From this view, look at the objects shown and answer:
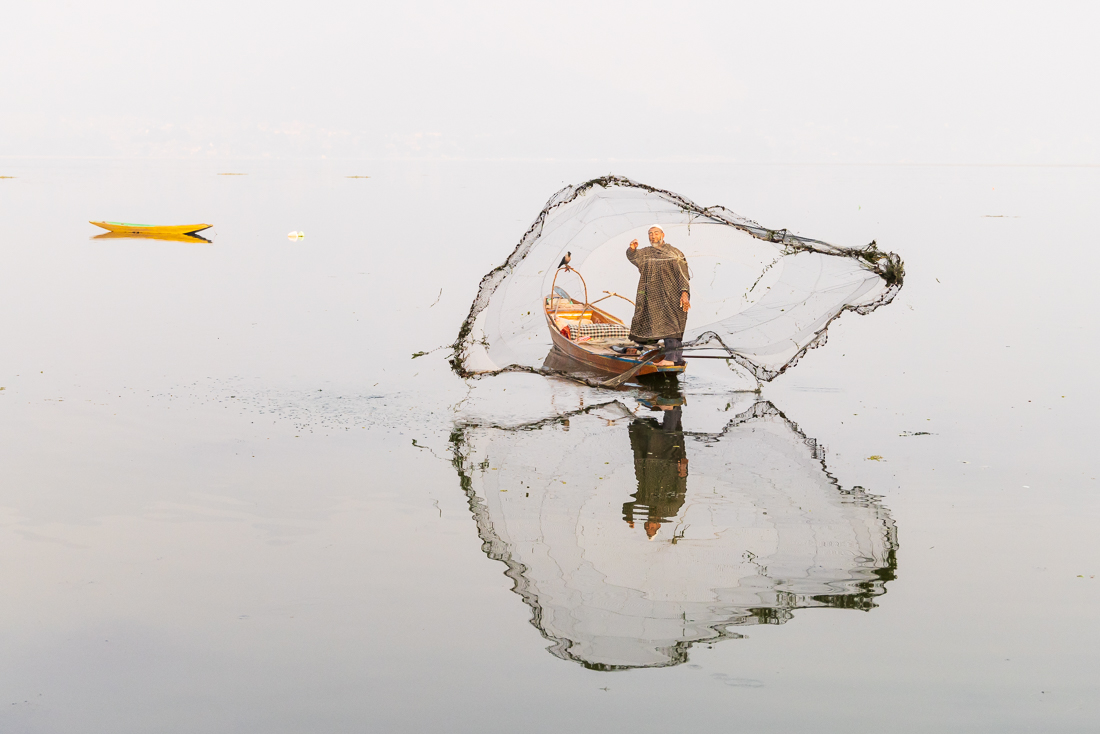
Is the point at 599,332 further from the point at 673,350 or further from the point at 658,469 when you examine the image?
the point at 658,469

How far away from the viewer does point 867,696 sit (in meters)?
6.25

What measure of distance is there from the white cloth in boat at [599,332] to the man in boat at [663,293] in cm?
176

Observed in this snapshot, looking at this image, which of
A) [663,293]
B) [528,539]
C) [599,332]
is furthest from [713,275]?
[528,539]

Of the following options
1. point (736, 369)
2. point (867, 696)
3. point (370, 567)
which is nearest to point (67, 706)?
point (370, 567)

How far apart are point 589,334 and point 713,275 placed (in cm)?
217

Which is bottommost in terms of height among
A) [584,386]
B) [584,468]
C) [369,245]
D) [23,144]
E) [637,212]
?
[584,468]

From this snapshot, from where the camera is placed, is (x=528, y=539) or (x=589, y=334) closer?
(x=528, y=539)

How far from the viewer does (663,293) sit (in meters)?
13.9

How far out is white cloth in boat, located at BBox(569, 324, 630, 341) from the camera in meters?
16.0

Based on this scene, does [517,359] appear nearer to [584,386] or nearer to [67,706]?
[584,386]

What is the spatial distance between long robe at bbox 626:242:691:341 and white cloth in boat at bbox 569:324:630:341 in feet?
6.00

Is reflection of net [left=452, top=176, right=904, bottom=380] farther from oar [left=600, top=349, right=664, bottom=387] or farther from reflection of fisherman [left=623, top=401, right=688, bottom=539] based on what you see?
reflection of fisherman [left=623, top=401, right=688, bottom=539]

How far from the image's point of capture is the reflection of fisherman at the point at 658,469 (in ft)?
31.3

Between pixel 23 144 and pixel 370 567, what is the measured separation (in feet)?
711
